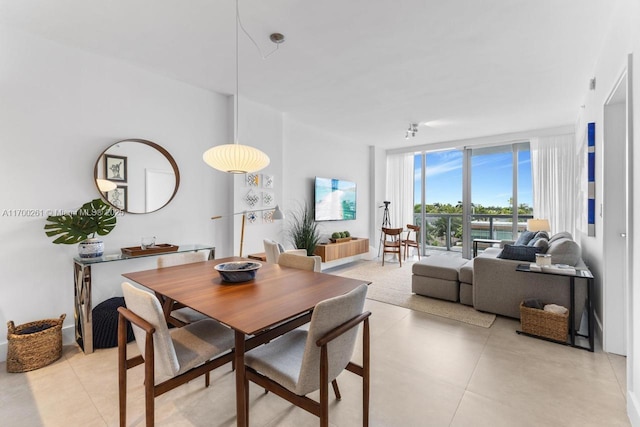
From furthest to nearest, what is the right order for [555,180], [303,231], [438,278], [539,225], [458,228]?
[458,228]
[555,180]
[539,225]
[303,231]
[438,278]

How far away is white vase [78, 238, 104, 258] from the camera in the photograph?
2447mm

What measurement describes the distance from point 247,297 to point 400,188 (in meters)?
6.06

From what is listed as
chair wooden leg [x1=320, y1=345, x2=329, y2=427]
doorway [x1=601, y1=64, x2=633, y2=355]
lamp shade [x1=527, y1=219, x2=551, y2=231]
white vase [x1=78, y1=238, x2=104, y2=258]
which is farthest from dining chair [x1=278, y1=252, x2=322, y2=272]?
lamp shade [x1=527, y1=219, x2=551, y2=231]

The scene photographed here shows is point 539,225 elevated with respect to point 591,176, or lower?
lower

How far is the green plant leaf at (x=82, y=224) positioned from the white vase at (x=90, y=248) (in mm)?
45

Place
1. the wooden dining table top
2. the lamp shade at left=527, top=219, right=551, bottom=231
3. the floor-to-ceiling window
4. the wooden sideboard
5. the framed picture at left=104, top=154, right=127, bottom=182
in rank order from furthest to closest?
the floor-to-ceiling window
the wooden sideboard
the lamp shade at left=527, top=219, right=551, bottom=231
the framed picture at left=104, top=154, right=127, bottom=182
the wooden dining table top

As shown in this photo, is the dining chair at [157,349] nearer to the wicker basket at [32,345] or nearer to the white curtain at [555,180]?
the wicker basket at [32,345]

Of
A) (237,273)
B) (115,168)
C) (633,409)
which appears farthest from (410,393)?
(115,168)

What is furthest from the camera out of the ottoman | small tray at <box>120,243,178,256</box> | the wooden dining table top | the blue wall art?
the ottoman

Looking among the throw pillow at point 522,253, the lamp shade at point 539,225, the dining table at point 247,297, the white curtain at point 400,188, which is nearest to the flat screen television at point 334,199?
the white curtain at point 400,188

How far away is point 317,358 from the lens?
4.09ft

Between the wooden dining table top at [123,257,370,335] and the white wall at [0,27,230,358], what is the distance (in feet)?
3.65

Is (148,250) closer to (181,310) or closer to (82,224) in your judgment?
(82,224)

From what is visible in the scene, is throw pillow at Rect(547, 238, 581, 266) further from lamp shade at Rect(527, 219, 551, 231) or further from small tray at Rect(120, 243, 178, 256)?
small tray at Rect(120, 243, 178, 256)
